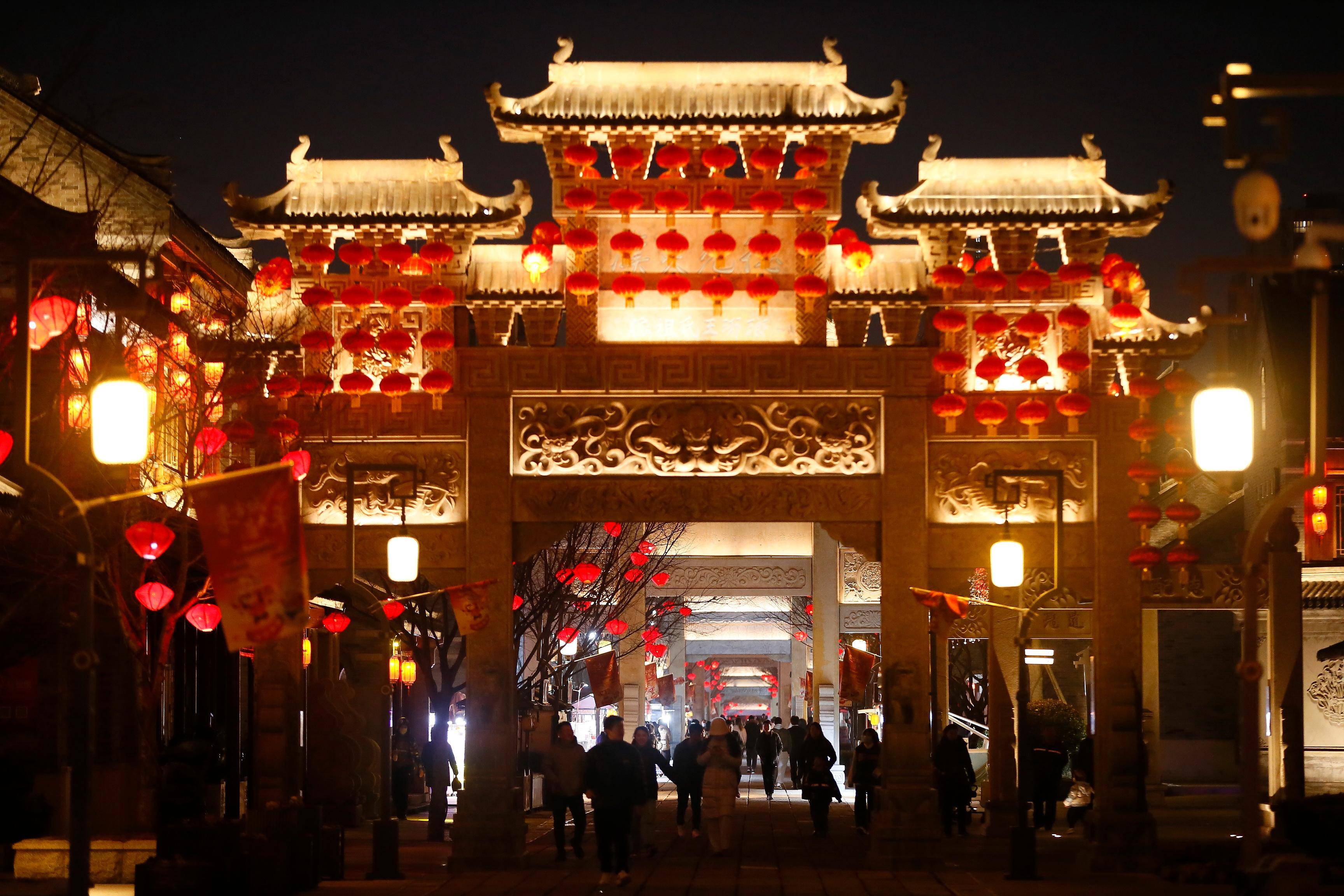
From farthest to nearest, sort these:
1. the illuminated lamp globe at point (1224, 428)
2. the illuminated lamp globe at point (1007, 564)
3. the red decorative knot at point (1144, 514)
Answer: the red decorative knot at point (1144, 514) < the illuminated lamp globe at point (1007, 564) < the illuminated lamp globe at point (1224, 428)

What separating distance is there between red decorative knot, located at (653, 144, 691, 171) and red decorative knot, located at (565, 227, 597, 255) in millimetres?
1169

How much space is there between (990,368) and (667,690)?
33.9m

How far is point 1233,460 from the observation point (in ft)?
34.8

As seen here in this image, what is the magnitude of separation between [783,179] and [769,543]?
2347 centimetres

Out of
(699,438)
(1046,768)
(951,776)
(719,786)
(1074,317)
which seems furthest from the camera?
(951,776)

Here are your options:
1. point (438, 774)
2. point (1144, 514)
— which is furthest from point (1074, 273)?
point (438, 774)

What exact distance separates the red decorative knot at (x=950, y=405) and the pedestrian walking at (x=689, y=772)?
6.69 metres

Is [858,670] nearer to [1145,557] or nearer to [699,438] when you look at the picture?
[1145,557]

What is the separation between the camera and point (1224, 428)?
10547mm

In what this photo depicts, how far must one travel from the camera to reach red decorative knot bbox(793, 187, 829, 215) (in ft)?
63.1

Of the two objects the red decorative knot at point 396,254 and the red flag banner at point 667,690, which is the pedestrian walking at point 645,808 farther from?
the red flag banner at point 667,690

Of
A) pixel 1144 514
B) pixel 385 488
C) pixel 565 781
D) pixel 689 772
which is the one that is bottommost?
pixel 689 772

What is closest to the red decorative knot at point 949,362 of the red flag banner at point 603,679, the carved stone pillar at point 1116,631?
the carved stone pillar at point 1116,631

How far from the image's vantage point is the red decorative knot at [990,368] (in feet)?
62.5
